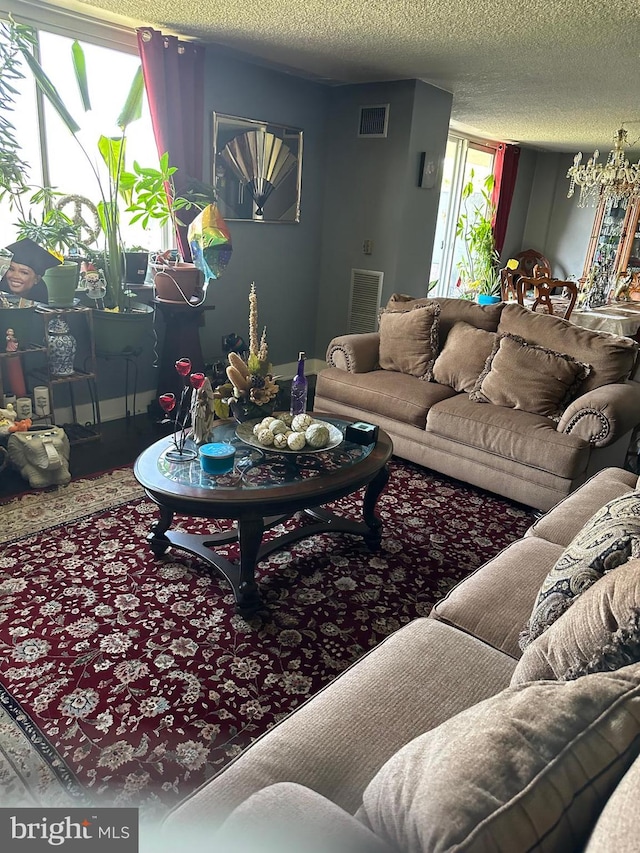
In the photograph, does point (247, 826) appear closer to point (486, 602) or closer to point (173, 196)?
point (486, 602)

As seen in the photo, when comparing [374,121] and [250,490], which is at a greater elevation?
[374,121]

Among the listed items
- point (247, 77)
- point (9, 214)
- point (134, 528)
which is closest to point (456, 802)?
point (134, 528)

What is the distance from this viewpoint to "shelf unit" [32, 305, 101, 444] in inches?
132

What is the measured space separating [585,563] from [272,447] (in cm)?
129

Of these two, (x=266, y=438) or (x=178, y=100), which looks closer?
(x=266, y=438)

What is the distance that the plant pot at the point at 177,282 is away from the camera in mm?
3809

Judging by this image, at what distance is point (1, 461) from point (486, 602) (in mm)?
2530

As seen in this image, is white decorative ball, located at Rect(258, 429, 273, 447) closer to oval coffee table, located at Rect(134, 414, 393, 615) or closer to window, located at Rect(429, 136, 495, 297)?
oval coffee table, located at Rect(134, 414, 393, 615)

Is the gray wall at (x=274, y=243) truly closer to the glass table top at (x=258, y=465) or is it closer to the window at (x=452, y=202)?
the window at (x=452, y=202)

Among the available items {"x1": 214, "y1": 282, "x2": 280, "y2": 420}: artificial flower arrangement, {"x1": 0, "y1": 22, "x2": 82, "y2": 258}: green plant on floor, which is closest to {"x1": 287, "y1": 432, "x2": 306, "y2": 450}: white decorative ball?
{"x1": 214, "y1": 282, "x2": 280, "y2": 420}: artificial flower arrangement

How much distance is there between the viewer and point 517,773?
2.35 ft

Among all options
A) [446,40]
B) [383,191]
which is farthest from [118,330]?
[446,40]

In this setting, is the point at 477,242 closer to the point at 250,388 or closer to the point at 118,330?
the point at 118,330

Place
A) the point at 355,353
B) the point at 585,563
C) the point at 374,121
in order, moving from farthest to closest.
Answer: the point at 374,121, the point at 355,353, the point at 585,563
